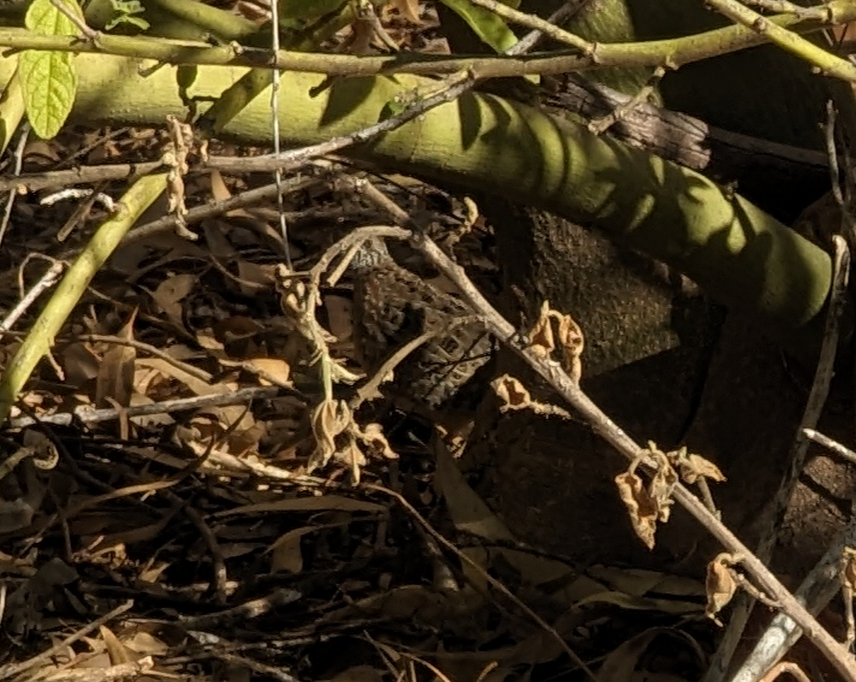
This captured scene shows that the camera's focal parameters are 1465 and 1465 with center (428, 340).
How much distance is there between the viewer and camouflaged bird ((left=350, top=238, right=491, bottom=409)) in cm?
220

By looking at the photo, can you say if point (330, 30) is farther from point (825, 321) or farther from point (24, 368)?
point (825, 321)

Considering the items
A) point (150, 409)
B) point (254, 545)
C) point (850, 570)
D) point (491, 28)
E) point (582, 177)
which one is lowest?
point (254, 545)

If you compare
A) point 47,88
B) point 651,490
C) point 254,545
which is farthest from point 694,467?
point 254,545

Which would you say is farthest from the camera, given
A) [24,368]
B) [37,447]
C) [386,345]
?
[386,345]

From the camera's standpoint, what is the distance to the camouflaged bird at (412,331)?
86.7 inches

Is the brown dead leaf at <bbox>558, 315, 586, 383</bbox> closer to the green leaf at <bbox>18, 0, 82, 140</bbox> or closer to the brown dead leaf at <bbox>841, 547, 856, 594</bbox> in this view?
the brown dead leaf at <bbox>841, 547, 856, 594</bbox>

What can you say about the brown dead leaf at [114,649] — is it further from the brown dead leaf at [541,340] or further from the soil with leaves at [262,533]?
the brown dead leaf at [541,340]

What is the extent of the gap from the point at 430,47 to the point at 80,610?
1.73 metres

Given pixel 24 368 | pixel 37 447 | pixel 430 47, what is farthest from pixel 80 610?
pixel 430 47

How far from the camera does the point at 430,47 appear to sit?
3268 mm

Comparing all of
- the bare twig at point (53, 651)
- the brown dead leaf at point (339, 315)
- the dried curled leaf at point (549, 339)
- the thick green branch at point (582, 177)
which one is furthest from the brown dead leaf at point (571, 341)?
the brown dead leaf at point (339, 315)

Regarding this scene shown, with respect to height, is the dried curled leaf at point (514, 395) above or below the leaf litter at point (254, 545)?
above

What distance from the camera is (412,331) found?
2.29 m

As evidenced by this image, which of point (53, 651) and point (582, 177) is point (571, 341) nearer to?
point (582, 177)
